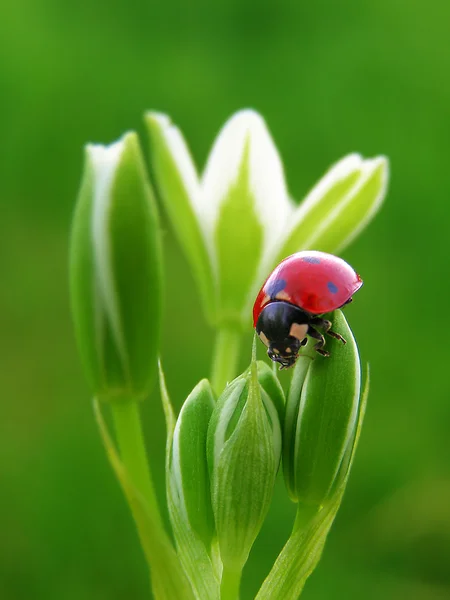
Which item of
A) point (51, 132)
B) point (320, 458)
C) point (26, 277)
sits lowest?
point (320, 458)

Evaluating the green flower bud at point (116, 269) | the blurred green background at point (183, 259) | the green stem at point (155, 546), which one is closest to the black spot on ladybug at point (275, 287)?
the green flower bud at point (116, 269)

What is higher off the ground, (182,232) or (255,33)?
(255,33)

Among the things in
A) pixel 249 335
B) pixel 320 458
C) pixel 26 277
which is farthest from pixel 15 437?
pixel 320 458

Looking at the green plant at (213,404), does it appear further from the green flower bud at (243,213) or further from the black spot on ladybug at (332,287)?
the black spot on ladybug at (332,287)

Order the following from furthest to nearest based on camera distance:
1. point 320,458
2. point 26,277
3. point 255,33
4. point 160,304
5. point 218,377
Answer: point 255,33 → point 26,277 → point 218,377 → point 160,304 → point 320,458

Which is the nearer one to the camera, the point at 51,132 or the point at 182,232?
the point at 182,232

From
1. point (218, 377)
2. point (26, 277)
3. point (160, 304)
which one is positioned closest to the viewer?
point (160, 304)

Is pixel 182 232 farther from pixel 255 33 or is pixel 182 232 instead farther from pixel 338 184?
pixel 255 33

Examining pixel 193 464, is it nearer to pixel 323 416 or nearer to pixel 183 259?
pixel 323 416
